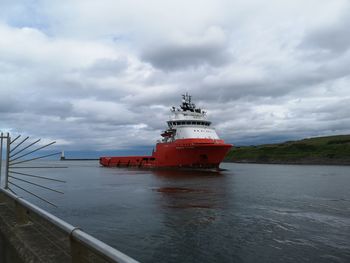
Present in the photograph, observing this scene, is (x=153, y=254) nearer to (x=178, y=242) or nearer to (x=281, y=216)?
(x=178, y=242)

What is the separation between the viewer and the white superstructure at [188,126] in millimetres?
57000

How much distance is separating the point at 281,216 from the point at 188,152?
3582cm

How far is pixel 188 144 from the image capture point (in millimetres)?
52312

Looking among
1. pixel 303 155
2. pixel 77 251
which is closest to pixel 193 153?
pixel 77 251

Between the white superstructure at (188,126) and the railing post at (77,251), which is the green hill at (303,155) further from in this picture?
the railing post at (77,251)

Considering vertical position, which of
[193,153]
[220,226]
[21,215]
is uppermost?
[193,153]

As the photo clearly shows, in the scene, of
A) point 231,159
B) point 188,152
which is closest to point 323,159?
point 231,159

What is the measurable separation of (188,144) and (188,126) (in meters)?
5.91

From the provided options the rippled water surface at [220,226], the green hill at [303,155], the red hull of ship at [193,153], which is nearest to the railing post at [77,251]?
the rippled water surface at [220,226]

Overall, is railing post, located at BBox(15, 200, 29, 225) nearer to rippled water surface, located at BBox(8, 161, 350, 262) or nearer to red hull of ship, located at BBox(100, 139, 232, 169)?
rippled water surface, located at BBox(8, 161, 350, 262)

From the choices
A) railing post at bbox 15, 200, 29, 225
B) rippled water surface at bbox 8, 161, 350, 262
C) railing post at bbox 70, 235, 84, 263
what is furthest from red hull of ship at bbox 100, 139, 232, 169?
railing post at bbox 70, 235, 84, 263

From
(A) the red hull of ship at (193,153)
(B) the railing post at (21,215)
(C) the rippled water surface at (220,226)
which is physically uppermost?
(A) the red hull of ship at (193,153)

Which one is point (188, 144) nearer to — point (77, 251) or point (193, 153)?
point (193, 153)

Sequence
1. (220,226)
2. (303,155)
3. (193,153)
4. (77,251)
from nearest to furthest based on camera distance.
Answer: (77,251) < (220,226) < (193,153) < (303,155)
